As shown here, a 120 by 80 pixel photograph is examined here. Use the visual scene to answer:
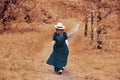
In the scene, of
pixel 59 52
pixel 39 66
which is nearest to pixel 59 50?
pixel 59 52

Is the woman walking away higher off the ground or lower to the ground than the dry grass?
higher

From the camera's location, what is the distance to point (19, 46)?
78.0 ft

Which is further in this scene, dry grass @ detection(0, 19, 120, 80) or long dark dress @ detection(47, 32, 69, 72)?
long dark dress @ detection(47, 32, 69, 72)

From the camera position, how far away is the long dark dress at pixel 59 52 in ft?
51.4

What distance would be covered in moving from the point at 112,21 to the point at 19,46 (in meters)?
6.76

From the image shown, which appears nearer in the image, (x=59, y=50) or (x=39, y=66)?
(x=59, y=50)

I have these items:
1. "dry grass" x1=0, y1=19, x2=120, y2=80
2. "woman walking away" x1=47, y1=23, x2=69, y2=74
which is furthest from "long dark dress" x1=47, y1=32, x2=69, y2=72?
"dry grass" x1=0, y1=19, x2=120, y2=80

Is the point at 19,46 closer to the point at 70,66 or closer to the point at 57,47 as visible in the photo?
the point at 70,66

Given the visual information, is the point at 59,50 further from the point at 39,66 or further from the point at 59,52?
the point at 39,66

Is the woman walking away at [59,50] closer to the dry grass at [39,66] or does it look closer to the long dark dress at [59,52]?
A: the long dark dress at [59,52]

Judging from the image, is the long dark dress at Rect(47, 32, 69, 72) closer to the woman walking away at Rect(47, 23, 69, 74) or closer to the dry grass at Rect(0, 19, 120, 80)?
the woman walking away at Rect(47, 23, 69, 74)

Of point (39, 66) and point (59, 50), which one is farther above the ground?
point (59, 50)

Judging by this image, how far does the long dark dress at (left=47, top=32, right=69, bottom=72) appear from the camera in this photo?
15.7 metres

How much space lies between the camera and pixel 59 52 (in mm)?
15836
